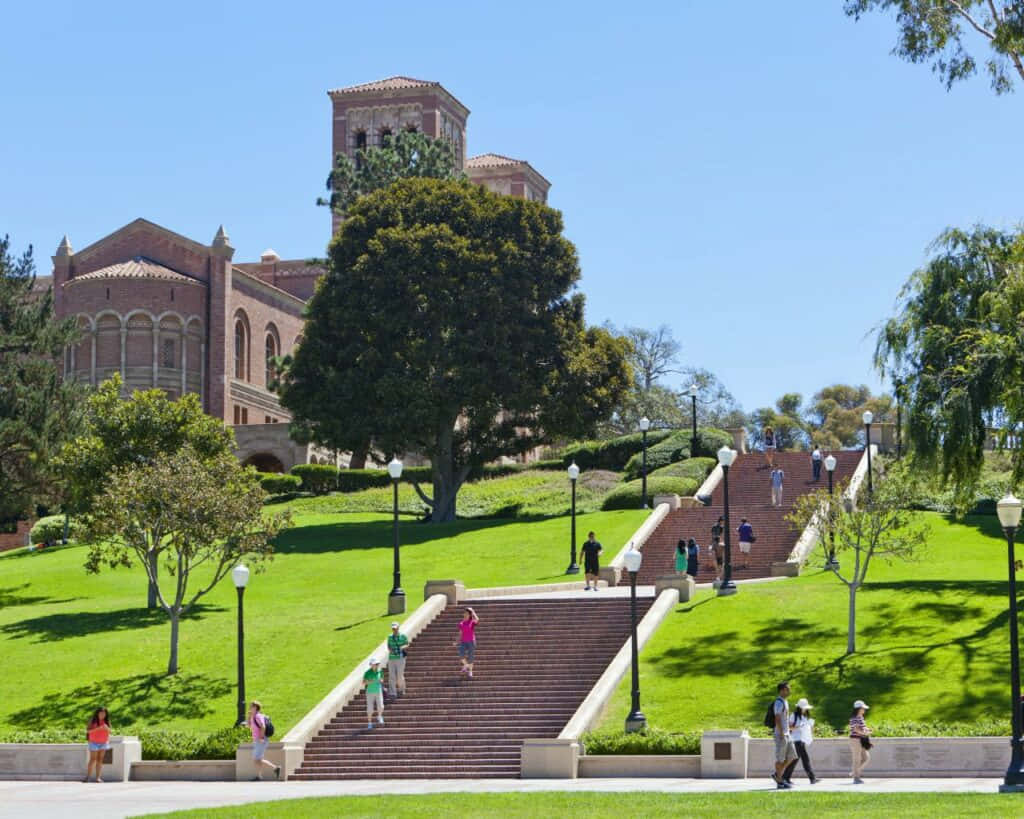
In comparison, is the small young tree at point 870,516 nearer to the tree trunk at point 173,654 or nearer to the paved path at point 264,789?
the paved path at point 264,789

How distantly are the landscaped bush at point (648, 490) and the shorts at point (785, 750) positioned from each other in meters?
29.1

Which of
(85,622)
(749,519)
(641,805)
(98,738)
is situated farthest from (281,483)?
(641,805)

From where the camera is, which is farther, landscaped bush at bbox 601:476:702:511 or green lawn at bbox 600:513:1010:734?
landscaped bush at bbox 601:476:702:511

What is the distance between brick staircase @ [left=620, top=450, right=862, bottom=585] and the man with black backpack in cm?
1678

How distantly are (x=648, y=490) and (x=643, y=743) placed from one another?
27.8 m

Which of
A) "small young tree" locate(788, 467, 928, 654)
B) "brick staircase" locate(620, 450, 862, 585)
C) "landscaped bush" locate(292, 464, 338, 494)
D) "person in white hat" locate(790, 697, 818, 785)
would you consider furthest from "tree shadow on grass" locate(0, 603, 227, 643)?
"landscaped bush" locate(292, 464, 338, 494)

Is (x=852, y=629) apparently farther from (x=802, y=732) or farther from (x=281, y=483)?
(x=281, y=483)

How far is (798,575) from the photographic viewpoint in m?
39.5

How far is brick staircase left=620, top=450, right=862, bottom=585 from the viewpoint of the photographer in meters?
41.7

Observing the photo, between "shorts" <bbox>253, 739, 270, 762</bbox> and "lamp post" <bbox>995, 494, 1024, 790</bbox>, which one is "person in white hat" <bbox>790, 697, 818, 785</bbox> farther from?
"shorts" <bbox>253, 739, 270, 762</bbox>

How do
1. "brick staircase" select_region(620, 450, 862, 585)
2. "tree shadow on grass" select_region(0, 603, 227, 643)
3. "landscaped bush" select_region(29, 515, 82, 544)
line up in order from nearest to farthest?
"tree shadow on grass" select_region(0, 603, 227, 643) < "brick staircase" select_region(620, 450, 862, 585) < "landscaped bush" select_region(29, 515, 82, 544)

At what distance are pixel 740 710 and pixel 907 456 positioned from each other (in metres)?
10.9

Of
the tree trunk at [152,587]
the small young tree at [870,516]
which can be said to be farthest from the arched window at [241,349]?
the small young tree at [870,516]

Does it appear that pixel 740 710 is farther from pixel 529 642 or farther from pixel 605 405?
pixel 605 405
